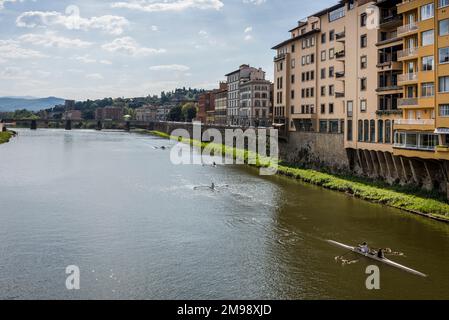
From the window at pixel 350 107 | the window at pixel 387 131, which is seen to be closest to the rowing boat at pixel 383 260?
the window at pixel 387 131

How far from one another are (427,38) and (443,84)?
3.83 metres

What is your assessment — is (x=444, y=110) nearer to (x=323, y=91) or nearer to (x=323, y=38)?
(x=323, y=91)

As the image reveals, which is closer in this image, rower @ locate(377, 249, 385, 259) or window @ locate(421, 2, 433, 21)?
rower @ locate(377, 249, 385, 259)

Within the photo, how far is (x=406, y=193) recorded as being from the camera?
134 feet

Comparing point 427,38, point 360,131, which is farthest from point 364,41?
point 427,38

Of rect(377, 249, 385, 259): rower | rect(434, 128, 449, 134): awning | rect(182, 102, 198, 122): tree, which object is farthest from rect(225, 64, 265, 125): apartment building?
rect(377, 249, 385, 259): rower

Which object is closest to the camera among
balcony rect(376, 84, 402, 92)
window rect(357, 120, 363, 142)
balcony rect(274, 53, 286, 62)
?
balcony rect(376, 84, 402, 92)

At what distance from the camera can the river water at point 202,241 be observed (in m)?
23.3

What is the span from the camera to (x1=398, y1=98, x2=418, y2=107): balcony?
39438 mm

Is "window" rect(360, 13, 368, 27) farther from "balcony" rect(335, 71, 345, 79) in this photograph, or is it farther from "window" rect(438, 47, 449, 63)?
"window" rect(438, 47, 449, 63)

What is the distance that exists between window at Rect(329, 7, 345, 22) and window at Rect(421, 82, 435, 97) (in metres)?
20.5

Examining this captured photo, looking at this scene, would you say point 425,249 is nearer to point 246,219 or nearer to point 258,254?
point 258,254
